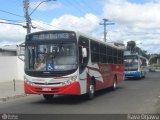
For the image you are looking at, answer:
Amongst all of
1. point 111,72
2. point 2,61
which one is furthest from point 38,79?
point 2,61

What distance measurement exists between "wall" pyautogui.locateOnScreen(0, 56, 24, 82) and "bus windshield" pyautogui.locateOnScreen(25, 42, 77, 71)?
20.8m

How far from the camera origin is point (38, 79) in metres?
17.6

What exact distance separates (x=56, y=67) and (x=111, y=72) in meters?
8.34

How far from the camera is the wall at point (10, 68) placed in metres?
38.6

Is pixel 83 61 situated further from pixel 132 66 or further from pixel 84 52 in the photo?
pixel 132 66

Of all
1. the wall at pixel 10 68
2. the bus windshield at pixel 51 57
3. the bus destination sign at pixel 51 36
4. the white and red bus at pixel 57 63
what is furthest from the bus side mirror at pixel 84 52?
the wall at pixel 10 68

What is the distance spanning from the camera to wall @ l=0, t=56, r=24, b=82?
38562mm

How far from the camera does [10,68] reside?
40.0 metres

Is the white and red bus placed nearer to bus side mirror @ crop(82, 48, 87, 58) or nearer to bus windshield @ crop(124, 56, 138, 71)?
bus side mirror @ crop(82, 48, 87, 58)

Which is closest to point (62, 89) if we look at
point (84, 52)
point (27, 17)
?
point (84, 52)

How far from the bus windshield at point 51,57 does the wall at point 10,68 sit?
68.2ft

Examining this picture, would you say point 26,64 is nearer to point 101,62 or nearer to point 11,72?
point 101,62

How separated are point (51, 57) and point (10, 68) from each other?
2309 centimetres

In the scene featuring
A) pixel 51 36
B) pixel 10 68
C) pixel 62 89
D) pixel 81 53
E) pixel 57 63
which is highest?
pixel 51 36
